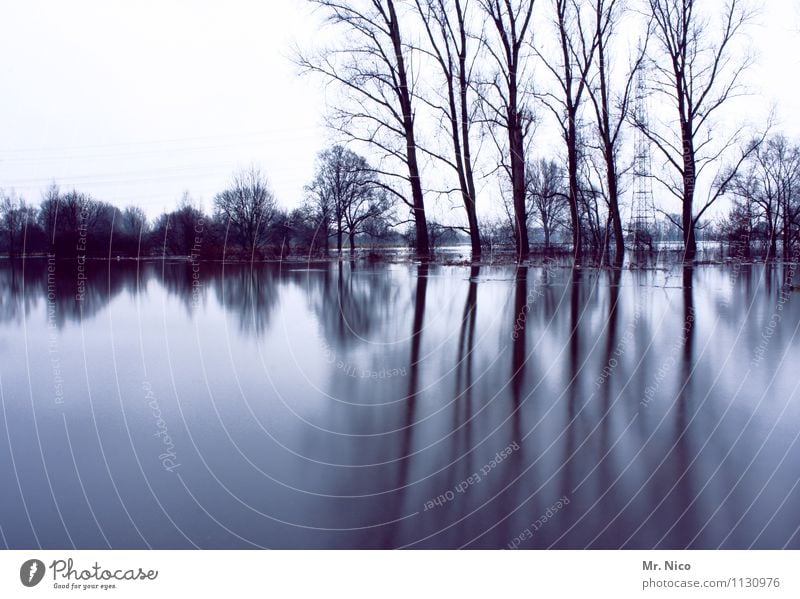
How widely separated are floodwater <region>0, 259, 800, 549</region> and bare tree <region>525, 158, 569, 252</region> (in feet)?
6.46

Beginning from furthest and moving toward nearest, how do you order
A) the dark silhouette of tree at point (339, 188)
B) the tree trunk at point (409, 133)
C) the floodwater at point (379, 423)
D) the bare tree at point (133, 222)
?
the tree trunk at point (409, 133) < the dark silhouette of tree at point (339, 188) < the bare tree at point (133, 222) < the floodwater at point (379, 423)

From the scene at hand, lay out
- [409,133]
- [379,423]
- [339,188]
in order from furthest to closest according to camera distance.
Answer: [409,133]
[339,188]
[379,423]

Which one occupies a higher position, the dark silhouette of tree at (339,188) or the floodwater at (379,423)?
the dark silhouette of tree at (339,188)

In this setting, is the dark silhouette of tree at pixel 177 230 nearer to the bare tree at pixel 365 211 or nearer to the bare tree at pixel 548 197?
the bare tree at pixel 365 211

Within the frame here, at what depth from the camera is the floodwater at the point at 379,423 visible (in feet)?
5.78

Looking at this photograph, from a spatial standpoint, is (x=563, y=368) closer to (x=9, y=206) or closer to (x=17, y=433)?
(x=17, y=433)

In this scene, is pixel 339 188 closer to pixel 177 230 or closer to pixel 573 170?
pixel 177 230

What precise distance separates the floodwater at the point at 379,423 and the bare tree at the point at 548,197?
1971 millimetres

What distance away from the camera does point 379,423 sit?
2.61 metres

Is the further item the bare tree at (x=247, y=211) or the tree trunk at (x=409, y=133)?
the tree trunk at (x=409, y=133)

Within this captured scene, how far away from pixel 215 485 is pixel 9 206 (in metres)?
2.18

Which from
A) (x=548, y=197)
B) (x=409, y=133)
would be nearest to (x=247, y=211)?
(x=409, y=133)

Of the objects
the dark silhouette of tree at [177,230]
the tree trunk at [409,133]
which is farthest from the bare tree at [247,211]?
the tree trunk at [409,133]

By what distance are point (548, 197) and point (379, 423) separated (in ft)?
16.5
